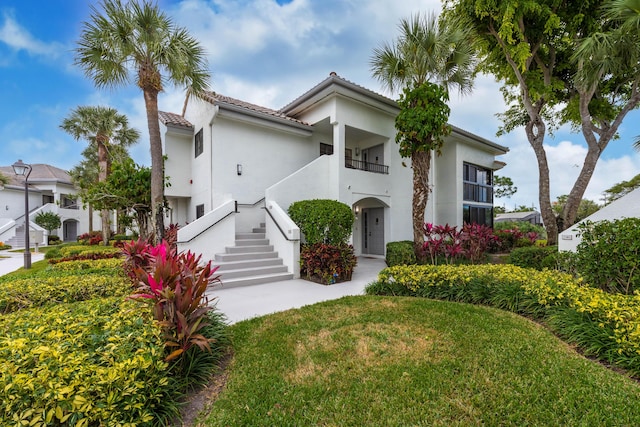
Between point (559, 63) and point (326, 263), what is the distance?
42.5 ft

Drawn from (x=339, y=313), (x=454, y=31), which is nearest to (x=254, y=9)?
(x=454, y=31)

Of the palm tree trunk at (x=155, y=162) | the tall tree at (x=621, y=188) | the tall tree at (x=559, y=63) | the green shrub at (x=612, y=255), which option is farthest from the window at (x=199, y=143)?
the tall tree at (x=621, y=188)

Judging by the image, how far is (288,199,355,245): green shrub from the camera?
27.8 ft

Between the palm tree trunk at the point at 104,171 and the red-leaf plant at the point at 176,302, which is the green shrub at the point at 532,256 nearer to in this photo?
the red-leaf plant at the point at 176,302

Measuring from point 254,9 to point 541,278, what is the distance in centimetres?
1166

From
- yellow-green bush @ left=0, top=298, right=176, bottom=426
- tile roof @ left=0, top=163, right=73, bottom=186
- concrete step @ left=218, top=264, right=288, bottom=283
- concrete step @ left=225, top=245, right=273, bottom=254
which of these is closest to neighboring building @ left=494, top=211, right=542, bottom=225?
concrete step @ left=225, top=245, right=273, bottom=254

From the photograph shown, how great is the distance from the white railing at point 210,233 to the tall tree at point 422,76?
7.01 meters

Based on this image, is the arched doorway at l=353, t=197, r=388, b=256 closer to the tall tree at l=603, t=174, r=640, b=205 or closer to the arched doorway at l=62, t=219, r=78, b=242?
the tall tree at l=603, t=174, r=640, b=205

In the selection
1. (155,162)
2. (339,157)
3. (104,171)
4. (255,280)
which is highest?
(104,171)

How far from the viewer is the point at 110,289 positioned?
511 cm

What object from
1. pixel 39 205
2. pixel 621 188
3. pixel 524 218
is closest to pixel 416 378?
pixel 39 205

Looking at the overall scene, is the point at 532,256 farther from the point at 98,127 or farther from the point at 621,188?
the point at 621,188

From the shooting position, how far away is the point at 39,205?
27375mm

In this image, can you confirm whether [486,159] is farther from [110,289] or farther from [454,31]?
[110,289]
